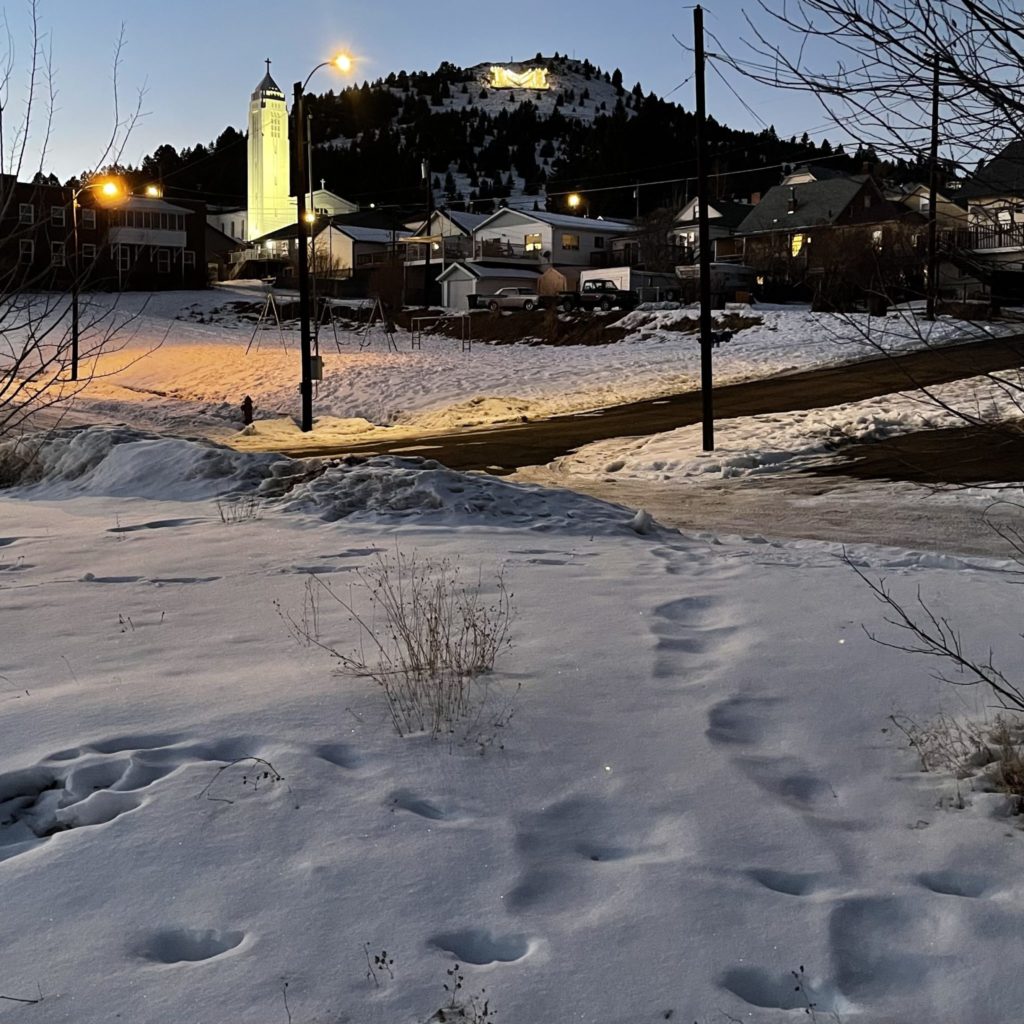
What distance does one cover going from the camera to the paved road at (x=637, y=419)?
62.5 ft

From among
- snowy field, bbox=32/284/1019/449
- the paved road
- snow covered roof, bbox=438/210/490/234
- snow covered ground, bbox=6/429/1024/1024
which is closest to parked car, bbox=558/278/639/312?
snowy field, bbox=32/284/1019/449

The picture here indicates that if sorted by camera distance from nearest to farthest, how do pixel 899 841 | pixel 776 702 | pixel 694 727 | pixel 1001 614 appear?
1. pixel 899 841
2. pixel 694 727
3. pixel 776 702
4. pixel 1001 614

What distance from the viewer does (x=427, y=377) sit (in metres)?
33.3

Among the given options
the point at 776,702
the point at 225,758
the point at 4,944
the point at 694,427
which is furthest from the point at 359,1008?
the point at 694,427

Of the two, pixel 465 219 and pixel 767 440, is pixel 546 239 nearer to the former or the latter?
pixel 465 219

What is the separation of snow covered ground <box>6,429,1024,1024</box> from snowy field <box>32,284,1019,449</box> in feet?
56.7

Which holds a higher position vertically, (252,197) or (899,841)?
(252,197)

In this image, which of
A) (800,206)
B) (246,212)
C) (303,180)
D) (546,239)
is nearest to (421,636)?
(303,180)

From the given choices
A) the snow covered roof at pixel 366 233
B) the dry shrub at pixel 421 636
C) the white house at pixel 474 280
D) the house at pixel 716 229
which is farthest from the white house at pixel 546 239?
the dry shrub at pixel 421 636

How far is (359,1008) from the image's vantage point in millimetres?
2727

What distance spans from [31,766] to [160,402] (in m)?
29.2

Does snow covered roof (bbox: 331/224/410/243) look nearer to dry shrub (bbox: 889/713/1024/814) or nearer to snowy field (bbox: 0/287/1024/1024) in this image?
snowy field (bbox: 0/287/1024/1024)

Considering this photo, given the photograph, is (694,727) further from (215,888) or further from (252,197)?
(252,197)

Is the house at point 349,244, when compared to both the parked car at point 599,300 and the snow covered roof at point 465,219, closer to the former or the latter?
the snow covered roof at point 465,219
